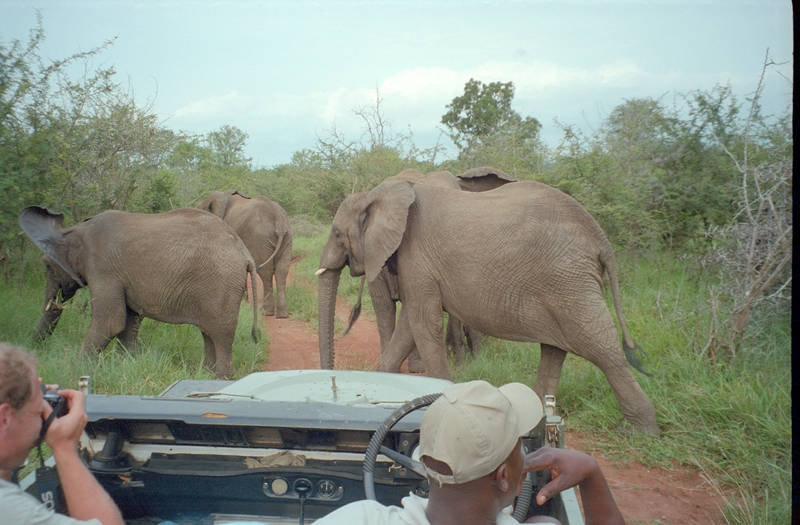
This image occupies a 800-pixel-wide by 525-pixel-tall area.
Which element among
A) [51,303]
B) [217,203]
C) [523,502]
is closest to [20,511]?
[523,502]

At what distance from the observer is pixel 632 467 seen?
461cm

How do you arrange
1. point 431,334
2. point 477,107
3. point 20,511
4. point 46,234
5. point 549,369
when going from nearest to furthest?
1. point 20,511
2. point 549,369
3. point 431,334
4. point 46,234
5. point 477,107

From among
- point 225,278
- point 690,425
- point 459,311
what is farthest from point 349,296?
point 690,425

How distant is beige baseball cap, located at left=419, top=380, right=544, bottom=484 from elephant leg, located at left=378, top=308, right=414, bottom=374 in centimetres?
404

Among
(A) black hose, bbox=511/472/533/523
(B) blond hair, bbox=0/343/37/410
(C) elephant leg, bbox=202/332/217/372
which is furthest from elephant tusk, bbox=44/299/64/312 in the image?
(A) black hose, bbox=511/472/533/523

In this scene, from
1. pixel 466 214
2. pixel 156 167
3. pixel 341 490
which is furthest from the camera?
pixel 156 167

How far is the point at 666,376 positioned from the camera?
5.48 meters

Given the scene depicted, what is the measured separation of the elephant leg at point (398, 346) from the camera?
18.5 ft

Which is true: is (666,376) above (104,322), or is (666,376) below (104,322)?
below

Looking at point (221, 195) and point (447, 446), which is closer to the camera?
point (447, 446)

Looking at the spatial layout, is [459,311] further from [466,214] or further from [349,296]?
[349,296]

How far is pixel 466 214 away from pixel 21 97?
5.04m

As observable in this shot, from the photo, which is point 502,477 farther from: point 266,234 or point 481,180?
point 266,234

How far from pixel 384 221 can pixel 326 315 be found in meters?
1.11
